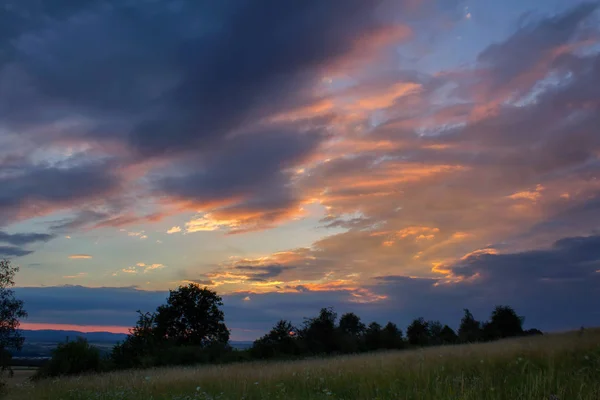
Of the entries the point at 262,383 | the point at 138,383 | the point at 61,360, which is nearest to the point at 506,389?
the point at 262,383

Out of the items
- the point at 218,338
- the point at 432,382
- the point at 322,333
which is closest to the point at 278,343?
the point at 322,333

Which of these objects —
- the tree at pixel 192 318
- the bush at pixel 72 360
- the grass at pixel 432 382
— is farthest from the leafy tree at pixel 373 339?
the grass at pixel 432 382

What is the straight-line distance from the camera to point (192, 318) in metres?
69.8

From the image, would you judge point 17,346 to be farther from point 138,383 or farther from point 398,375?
point 398,375

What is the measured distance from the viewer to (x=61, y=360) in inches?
1297

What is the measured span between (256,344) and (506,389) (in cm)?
4435

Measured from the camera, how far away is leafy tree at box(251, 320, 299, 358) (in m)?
49.8

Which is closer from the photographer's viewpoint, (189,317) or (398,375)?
(398,375)

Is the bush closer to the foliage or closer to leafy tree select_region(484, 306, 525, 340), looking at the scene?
the foliage

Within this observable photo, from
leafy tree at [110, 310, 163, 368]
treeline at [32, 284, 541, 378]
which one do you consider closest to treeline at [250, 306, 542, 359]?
treeline at [32, 284, 541, 378]

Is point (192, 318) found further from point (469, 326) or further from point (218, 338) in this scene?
point (469, 326)

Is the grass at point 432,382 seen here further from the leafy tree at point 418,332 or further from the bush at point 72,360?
the leafy tree at point 418,332

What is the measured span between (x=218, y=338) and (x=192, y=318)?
15.8 ft

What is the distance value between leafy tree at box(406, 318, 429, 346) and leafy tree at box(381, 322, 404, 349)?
3.82 metres
